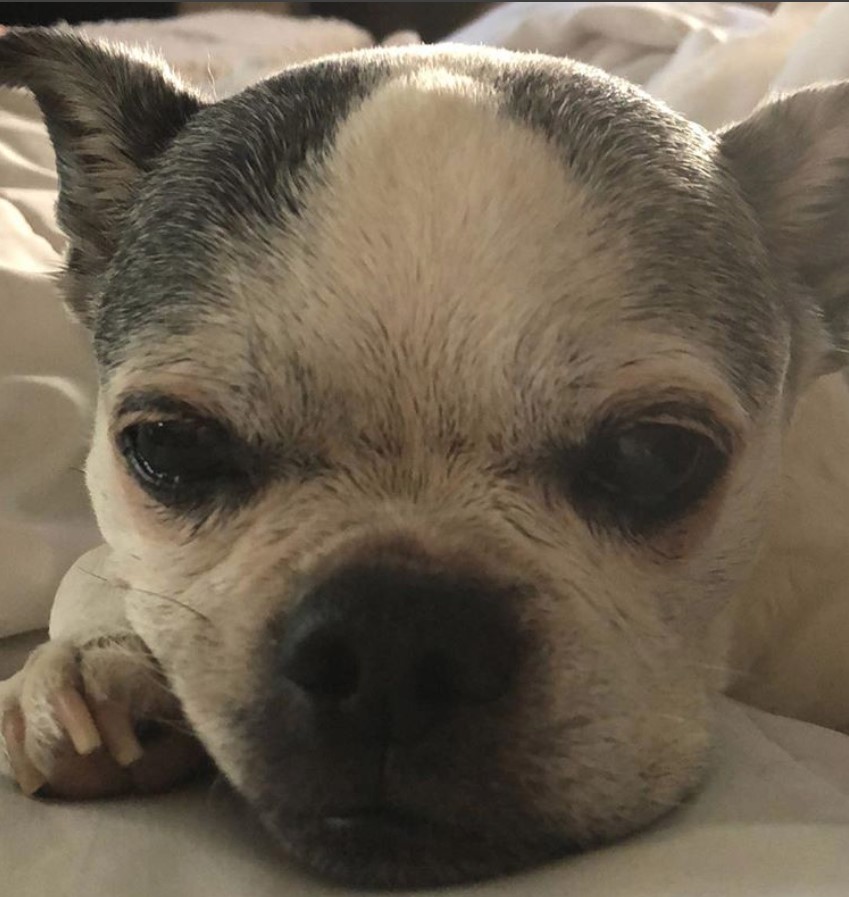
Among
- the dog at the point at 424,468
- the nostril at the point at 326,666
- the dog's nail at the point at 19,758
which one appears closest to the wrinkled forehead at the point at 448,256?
the dog at the point at 424,468

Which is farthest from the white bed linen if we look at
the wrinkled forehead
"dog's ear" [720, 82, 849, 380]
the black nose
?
"dog's ear" [720, 82, 849, 380]

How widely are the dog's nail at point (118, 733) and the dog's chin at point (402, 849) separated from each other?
236 millimetres

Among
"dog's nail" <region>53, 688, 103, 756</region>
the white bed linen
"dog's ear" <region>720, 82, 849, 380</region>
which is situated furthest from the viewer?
"dog's ear" <region>720, 82, 849, 380</region>

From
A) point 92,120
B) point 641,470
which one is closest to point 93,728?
point 641,470

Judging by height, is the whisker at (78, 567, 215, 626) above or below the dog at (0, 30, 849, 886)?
below

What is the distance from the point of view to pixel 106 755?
1.29m

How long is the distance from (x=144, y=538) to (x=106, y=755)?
0.28 m

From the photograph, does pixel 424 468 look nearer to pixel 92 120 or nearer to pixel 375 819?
pixel 375 819

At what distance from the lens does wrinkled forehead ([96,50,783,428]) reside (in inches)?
50.8

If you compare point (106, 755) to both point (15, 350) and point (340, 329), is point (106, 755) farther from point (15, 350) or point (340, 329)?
point (15, 350)

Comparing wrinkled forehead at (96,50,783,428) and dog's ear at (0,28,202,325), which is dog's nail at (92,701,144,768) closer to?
wrinkled forehead at (96,50,783,428)

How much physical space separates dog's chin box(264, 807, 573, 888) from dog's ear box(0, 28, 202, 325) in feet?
2.89

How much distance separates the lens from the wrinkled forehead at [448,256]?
129cm

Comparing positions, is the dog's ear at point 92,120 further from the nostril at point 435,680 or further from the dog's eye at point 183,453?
the nostril at point 435,680
